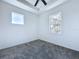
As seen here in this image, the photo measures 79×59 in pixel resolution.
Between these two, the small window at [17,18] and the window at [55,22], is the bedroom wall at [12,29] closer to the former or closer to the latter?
the small window at [17,18]

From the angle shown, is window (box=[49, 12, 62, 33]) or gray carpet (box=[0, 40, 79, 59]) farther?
window (box=[49, 12, 62, 33])

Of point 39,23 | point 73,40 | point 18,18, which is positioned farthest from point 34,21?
point 73,40

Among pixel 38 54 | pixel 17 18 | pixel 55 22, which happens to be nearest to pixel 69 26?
pixel 55 22

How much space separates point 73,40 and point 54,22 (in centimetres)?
195

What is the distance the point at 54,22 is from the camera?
5512mm

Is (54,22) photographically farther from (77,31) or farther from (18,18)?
(18,18)

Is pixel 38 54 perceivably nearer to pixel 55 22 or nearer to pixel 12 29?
pixel 12 29

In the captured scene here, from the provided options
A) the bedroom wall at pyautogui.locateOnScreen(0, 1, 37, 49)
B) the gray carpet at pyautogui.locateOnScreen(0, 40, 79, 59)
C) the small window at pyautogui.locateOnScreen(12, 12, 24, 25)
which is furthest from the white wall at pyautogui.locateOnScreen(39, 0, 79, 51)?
the small window at pyautogui.locateOnScreen(12, 12, 24, 25)

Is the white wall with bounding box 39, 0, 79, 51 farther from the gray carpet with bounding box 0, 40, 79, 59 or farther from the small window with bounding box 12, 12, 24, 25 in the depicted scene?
the small window with bounding box 12, 12, 24, 25

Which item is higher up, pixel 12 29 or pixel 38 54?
pixel 12 29

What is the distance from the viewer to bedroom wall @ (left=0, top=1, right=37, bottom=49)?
3.97 m

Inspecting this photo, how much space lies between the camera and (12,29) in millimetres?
4559

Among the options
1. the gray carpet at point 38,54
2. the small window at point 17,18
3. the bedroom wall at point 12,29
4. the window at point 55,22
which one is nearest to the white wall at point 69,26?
the window at point 55,22

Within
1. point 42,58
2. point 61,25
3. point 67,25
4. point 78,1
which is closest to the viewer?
point 42,58
